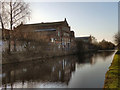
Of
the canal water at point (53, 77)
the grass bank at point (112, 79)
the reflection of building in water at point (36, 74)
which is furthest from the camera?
the reflection of building in water at point (36, 74)

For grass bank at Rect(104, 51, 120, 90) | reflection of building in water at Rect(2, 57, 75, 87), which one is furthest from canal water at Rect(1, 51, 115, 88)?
grass bank at Rect(104, 51, 120, 90)

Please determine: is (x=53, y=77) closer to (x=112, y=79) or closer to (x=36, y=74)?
(x=36, y=74)

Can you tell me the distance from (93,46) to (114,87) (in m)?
80.1

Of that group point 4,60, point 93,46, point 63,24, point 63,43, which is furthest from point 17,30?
point 93,46

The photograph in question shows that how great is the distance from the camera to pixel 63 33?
49938 mm

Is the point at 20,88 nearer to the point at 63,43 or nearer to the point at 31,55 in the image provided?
the point at 31,55

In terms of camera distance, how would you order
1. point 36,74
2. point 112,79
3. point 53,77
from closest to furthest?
1. point 112,79
2. point 53,77
3. point 36,74

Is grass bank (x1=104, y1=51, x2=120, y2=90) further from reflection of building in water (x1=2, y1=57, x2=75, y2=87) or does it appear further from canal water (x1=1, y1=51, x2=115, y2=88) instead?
reflection of building in water (x1=2, y1=57, x2=75, y2=87)

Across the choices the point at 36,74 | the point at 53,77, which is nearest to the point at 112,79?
the point at 53,77

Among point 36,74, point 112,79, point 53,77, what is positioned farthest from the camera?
point 36,74

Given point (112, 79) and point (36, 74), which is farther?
point (36, 74)

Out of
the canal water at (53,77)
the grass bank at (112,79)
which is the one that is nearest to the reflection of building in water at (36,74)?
the canal water at (53,77)

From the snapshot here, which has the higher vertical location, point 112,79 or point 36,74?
point 112,79

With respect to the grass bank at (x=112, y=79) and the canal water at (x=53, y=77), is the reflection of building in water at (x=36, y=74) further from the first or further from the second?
the grass bank at (x=112, y=79)
